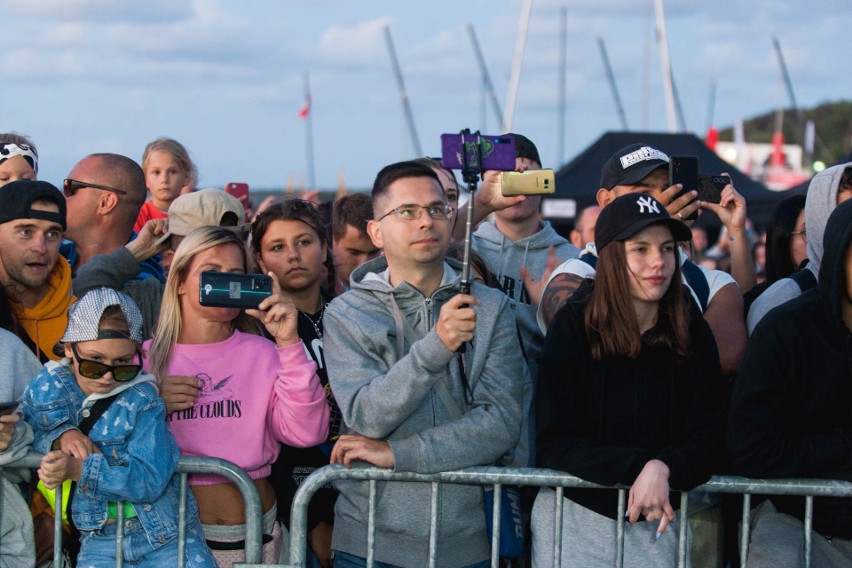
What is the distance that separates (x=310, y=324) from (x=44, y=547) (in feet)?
4.57

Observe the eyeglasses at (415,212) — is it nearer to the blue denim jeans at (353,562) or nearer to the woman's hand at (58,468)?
the blue denim jeans at (353,562)

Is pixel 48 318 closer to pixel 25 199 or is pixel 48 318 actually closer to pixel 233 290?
pixel 25 199

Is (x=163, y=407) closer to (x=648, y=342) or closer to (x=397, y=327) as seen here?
(x=397, y=327)

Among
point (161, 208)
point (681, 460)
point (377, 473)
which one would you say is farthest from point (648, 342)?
point (161, 208)

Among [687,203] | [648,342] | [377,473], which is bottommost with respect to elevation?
[377,473]

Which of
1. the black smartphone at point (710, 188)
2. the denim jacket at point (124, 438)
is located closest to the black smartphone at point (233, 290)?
the denim jacket at point (124, 438)

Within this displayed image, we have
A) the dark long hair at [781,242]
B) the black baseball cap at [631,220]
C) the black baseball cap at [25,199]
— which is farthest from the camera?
the dark long hair at [781,242]

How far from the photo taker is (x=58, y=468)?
3412mm

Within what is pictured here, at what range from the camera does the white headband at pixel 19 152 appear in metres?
5.30

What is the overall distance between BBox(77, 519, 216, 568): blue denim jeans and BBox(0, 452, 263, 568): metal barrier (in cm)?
3

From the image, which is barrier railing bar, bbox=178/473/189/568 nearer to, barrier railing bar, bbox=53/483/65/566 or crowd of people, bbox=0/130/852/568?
crowd of people, bbox=0/130/852/568

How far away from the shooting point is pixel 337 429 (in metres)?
4.22

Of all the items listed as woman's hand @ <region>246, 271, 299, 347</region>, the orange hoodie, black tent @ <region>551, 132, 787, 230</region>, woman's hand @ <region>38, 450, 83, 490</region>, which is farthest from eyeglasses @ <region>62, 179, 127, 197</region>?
black tent @ <region>551, 132, 787, 230</region>

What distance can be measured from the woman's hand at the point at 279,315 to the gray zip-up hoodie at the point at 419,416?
144 mm
